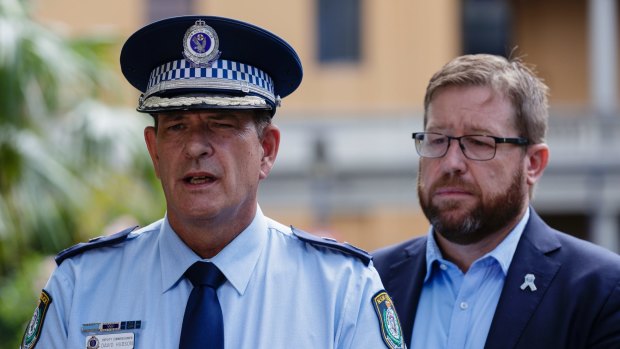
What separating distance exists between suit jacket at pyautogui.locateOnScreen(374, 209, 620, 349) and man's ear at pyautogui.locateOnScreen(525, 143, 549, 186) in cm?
12

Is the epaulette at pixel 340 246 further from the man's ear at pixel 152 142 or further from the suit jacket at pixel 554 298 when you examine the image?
the suit jacket at pixel 554 298

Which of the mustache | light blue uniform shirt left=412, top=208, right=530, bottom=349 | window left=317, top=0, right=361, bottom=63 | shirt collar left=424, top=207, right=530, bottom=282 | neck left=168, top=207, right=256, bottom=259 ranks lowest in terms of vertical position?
light blue uniform shirt left=412, top=208, right=530, bottom=349

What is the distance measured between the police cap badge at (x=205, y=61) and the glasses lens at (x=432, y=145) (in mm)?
694

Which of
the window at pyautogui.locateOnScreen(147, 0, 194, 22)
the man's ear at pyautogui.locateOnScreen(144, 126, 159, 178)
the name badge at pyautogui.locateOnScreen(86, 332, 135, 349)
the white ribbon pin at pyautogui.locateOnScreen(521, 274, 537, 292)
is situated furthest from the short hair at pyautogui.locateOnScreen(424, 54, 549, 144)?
the window at pyautogui.locateOnScreen(147, 0, 194, 22)

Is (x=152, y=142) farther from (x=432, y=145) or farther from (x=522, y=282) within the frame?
(x=522, y=282)

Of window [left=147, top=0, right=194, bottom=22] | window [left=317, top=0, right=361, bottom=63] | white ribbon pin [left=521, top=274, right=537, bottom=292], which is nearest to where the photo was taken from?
white ribbon pin [left=521, top=274, right=537, bottom=292]

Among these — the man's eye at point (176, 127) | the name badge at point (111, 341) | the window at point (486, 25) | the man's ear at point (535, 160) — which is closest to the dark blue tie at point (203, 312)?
the name badge at point (111, 341)

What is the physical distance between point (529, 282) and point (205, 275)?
106cm

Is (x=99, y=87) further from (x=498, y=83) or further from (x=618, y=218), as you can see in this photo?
(x=618, y=218)

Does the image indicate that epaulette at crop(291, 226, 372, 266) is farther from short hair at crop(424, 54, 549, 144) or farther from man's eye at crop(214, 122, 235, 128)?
short hair at crop(424, 54, 549, 144)

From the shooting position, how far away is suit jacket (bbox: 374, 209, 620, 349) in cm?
297

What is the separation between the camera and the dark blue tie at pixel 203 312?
8.07ft

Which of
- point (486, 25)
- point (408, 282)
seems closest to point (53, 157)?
point (408, 282)

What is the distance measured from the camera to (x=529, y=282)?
3.13 metres
